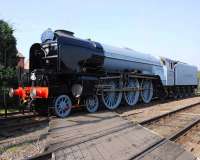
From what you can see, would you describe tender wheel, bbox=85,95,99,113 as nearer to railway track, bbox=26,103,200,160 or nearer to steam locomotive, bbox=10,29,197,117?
steam locomotive, bbox=10,29,197,117

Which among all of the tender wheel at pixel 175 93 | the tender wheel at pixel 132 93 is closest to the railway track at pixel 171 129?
the tender wheel at pixel 132 93

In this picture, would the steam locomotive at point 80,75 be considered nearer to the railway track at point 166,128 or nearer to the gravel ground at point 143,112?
the gravel ground at point 143,112

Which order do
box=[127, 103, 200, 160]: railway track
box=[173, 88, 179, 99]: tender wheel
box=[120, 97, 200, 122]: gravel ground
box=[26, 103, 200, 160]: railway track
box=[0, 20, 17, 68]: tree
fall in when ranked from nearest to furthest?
box=[26, 103, 200, 160]: railway track
box=[127, 103, 200, 160]: railway track
box=[120, 97, 200, 122]: gravel ground
box=[0, 20, 17, 68]: tree
box=[173, 88, 179, 99]: tender wheel

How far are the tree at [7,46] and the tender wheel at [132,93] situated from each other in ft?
20.2

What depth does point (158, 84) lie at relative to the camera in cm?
1945

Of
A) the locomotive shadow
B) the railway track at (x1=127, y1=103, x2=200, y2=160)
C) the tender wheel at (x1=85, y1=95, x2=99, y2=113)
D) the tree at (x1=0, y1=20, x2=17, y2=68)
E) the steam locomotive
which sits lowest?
the railway track at (x1=127, y1=103, x2=200, y2=160)

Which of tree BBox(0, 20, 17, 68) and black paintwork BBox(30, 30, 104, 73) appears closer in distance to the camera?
black paintwork BBox(30, 30, 104, 73)

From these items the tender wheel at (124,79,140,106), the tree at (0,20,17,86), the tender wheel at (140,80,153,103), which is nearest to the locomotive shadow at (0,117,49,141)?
the tree at (0,20,17,86)

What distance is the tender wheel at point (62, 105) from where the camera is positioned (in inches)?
418

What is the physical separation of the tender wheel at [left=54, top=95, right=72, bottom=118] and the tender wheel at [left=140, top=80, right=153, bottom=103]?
23.1 ft

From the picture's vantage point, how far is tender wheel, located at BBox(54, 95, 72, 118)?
34.8 ft

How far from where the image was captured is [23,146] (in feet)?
21.5

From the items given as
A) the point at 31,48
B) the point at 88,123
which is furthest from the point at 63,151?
the point at 31,48

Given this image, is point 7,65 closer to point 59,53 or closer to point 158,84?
point 59,53
